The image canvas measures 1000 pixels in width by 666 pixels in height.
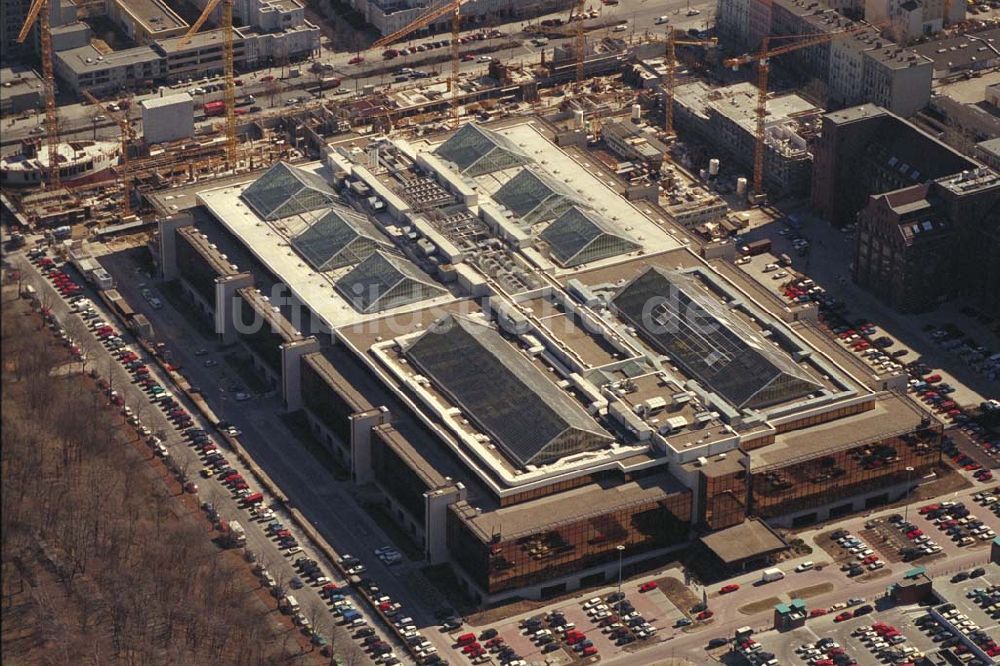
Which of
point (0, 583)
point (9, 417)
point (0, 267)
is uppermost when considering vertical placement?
point (0, 267)

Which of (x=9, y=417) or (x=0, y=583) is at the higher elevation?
(x=9, y=417)

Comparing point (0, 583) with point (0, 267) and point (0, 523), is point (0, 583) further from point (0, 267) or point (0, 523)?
point (0, 267)

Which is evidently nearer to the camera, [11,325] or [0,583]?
[11,325]

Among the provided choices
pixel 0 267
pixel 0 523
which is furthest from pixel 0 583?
pixel 0 267

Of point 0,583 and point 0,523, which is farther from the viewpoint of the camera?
point 0,583

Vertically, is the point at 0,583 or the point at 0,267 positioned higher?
the point at 0,267

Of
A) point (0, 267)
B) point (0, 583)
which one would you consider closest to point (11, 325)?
point (0, 267)


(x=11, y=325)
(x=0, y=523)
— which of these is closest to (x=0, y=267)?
(x=11, y=325)

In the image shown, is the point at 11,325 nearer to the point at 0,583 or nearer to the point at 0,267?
the point at 0,267
